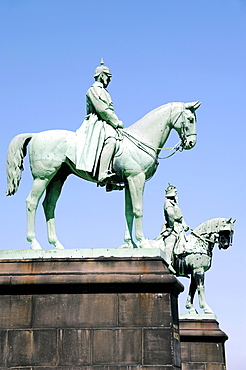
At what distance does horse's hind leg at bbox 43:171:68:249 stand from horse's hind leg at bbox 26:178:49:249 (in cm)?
42

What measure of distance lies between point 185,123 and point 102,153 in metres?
1.92

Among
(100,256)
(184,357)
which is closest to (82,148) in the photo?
(100,256)

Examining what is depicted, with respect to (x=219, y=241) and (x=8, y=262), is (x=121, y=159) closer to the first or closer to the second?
(x=8, y=262)

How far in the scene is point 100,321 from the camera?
1402 centimetres

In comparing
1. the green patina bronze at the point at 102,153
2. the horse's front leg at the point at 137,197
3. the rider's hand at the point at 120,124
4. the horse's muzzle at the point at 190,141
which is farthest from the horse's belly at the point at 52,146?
the horse's muzzle at the point at 190,141

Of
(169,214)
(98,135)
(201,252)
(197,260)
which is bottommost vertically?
(197,260)

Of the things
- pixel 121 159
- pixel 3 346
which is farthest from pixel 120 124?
pixel 3 346

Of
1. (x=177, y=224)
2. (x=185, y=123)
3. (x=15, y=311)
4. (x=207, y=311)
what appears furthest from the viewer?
(x=177, y=224)

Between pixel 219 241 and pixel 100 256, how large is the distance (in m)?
11.3

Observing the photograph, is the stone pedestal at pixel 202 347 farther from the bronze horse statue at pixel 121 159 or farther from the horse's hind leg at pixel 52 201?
the horse's hind leg at pixel 52 201

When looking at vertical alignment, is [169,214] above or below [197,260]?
above

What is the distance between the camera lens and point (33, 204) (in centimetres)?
1529

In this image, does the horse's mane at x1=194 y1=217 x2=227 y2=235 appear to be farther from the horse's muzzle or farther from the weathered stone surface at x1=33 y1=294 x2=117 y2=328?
the weathered stone surface at x1=33 y1=294 x2=117 y2=328

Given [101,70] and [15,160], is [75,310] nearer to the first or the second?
[15,160]
